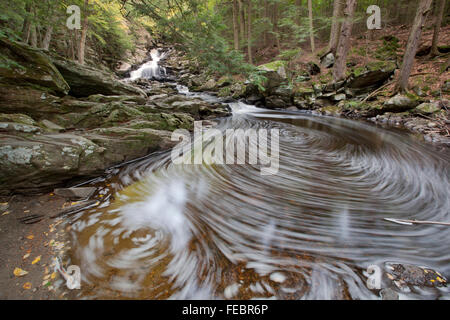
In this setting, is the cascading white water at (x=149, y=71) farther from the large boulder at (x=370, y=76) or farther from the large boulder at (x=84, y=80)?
the large boulder at (x=370, y=76)

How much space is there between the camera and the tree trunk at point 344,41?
9477 millimetres

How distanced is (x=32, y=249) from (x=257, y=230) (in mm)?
2532

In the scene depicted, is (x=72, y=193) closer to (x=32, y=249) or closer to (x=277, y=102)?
(x=32, y=249)

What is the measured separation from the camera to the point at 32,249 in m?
1.93

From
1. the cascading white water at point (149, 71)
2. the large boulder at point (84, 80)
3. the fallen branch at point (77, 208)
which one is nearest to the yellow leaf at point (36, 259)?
the fallen branch at point (77, 208)

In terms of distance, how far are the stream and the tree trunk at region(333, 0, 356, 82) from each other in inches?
338

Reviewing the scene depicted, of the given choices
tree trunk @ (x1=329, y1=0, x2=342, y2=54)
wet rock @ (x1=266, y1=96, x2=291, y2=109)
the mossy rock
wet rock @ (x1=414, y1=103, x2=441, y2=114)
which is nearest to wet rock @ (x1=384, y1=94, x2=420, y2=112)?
wet rock @ (x1=414, y1=103, x2=441, y2=114)

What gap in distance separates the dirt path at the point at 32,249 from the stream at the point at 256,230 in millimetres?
176

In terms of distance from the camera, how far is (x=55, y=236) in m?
2.12

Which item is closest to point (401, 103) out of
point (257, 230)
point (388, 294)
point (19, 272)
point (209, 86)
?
point (388, 294)

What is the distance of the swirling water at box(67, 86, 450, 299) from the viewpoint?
170 cm

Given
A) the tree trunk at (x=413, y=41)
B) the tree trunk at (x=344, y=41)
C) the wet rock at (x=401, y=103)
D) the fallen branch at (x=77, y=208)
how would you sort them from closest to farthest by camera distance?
the fallen branch at (x=77, y=208) < the tree trunk at (x=413, y=41) < the wet rock at (x=401, y=103) < the tree trunk at (x=344, y=41)

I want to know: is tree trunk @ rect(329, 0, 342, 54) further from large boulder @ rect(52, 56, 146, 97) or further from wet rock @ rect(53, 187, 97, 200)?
wet rock @ rect(53, 187, 97, 200)
